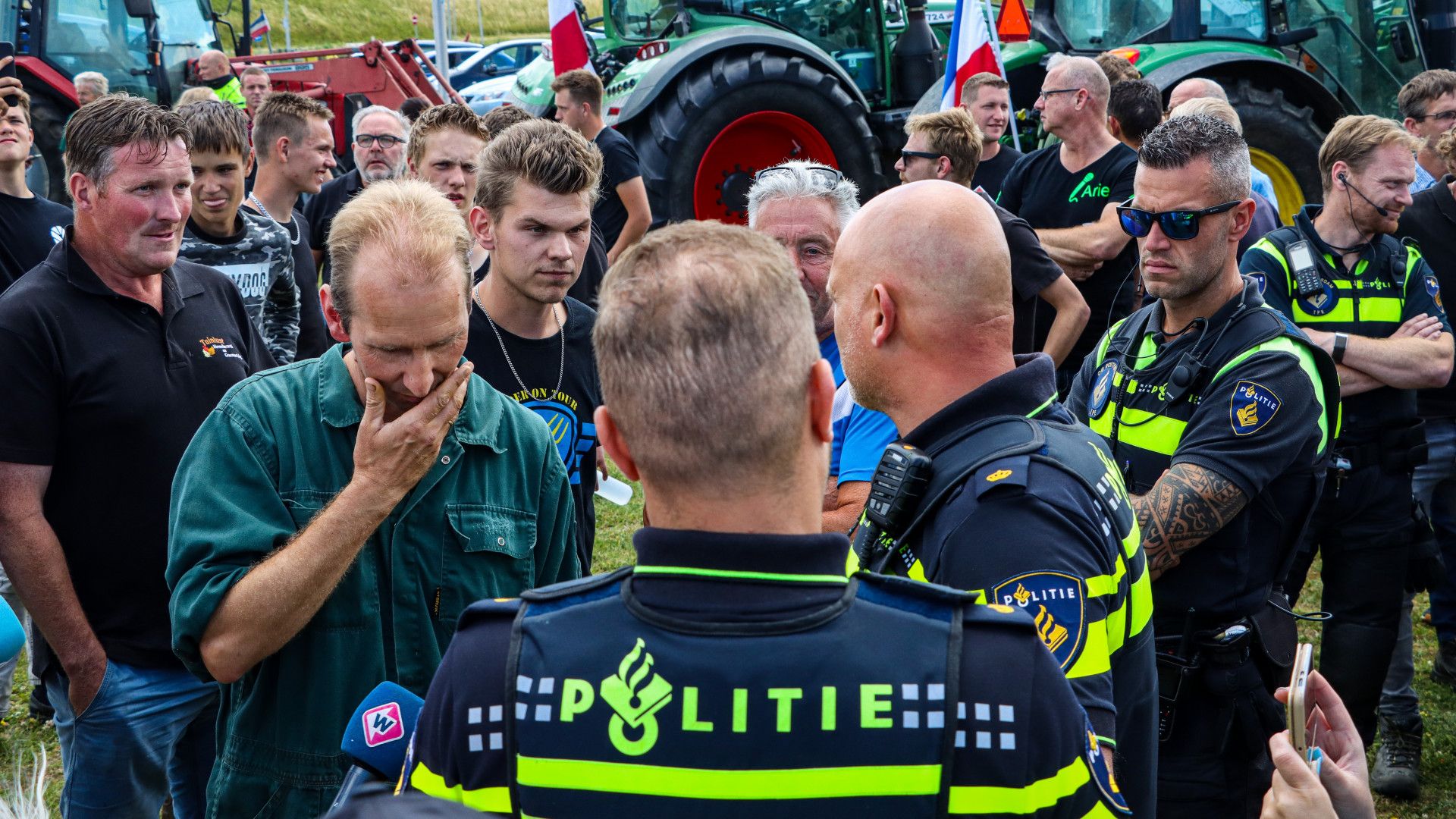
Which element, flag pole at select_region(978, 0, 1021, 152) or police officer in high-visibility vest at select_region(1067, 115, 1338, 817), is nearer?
police officer in high-visibility vest at select_region(1067, 115, 1338, 817)

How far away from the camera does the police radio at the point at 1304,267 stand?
159 inches

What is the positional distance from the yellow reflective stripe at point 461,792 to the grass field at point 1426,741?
2.61 m

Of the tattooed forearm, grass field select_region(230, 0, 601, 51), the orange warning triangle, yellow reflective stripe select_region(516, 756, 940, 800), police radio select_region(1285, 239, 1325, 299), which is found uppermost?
grass field select_region(230, 0, 601, 51)

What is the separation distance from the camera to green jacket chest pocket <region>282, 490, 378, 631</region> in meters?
2.12

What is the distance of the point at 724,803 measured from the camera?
1217 mm

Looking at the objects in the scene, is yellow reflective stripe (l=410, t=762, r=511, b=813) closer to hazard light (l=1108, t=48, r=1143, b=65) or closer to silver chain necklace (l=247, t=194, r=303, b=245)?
silver chain necklace (l=247, t=194, r=303, b=245)

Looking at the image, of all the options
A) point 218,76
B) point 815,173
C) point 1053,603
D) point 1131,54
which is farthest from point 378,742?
point 218,76

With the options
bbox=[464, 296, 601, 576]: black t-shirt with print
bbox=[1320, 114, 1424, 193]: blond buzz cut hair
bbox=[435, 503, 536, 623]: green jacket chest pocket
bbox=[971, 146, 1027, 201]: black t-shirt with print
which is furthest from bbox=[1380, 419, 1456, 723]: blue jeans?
bbox=[435, 503, 536, 623]: green jacket chest pocket

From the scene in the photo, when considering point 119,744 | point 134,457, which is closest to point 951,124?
point 134,457

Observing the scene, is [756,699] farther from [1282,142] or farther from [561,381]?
[1282,142]

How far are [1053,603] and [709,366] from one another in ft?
2.34

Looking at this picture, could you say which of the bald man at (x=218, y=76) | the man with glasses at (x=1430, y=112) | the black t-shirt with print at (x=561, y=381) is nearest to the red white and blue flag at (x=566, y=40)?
the bald man at (x=218, y=76)

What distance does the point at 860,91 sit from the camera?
1015cm

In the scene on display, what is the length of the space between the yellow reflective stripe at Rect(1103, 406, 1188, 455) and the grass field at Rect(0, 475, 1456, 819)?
6.29 feet
